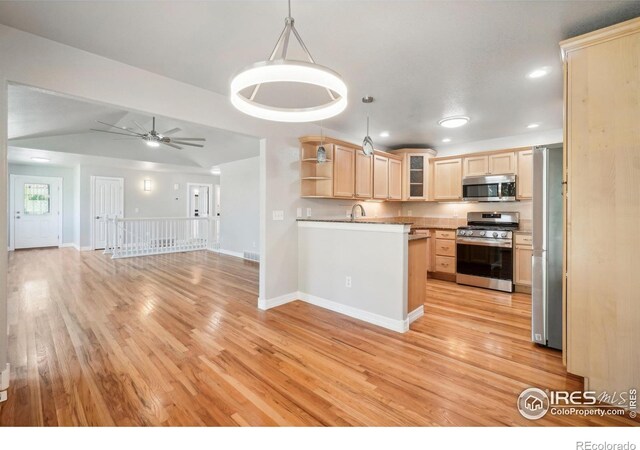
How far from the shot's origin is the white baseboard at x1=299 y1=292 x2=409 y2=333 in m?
2.94

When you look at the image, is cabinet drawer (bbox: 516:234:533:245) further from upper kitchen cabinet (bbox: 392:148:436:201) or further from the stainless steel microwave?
upper kitchen cabinet (bbox: 392:148:436:201)

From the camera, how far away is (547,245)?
2.51 m

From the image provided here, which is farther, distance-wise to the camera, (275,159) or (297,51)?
(275,159)

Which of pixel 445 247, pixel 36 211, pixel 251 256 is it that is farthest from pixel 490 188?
pixel 36 211

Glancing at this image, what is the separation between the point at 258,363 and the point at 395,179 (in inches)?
163

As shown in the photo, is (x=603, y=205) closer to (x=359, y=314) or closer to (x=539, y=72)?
(x=539, y=72)

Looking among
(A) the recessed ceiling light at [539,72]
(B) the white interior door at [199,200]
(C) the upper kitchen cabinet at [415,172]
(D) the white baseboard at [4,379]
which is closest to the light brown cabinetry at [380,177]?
(C) the upper kitchen cabinet at [415,172]

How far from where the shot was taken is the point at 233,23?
77.0 inches

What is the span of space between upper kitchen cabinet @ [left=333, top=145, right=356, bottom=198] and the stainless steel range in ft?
A: 6.76

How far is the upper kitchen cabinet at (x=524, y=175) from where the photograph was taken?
14.6ft

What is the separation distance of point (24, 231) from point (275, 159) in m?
9.05

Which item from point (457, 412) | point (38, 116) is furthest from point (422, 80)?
point (38, 116)
